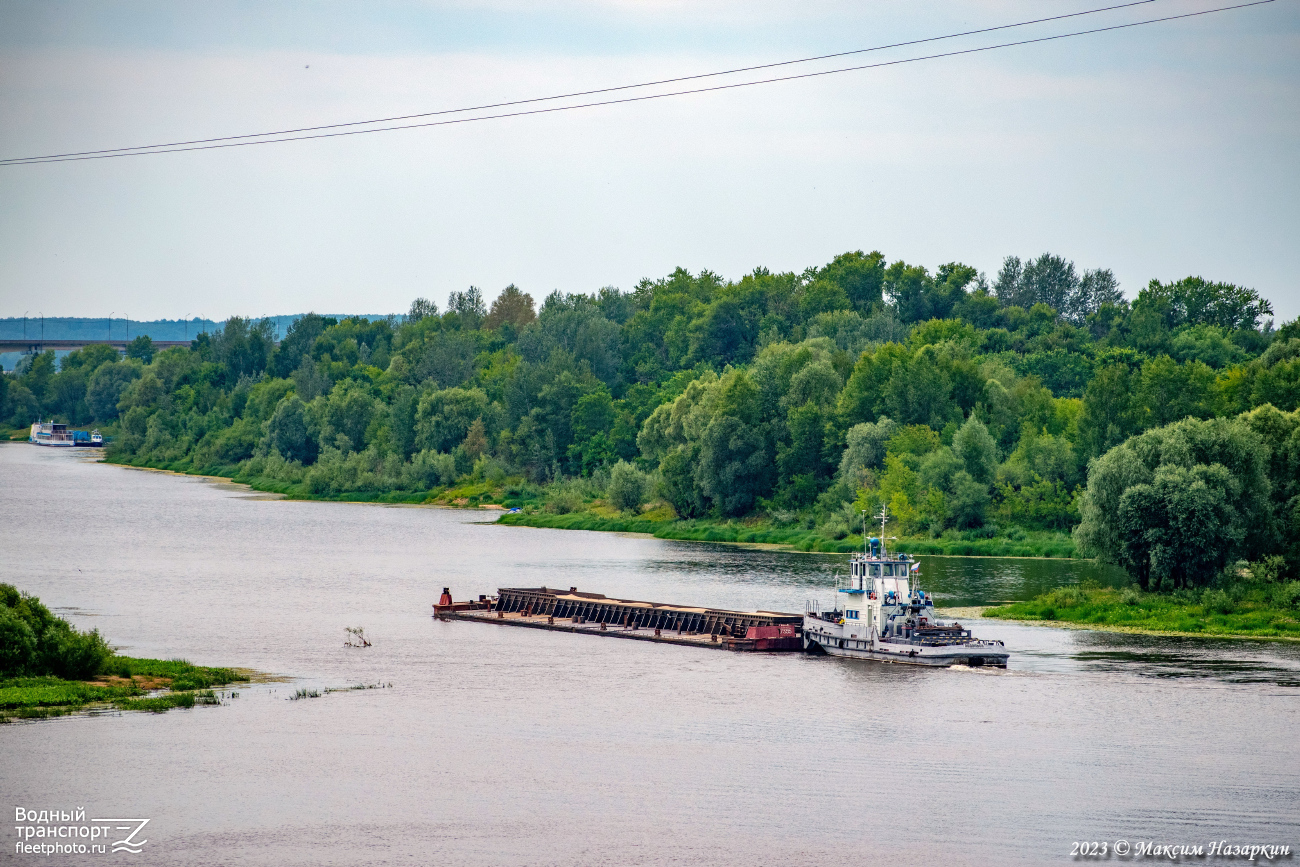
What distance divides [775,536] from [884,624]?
149ft

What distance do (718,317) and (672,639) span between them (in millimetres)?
102484

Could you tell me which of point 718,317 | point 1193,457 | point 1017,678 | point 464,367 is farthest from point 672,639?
point 464,367

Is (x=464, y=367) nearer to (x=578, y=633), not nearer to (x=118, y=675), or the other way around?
(x=578, y=633)

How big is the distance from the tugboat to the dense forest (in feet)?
45.1

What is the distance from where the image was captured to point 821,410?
104875 mm

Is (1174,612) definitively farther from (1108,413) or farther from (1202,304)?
(1202,304)

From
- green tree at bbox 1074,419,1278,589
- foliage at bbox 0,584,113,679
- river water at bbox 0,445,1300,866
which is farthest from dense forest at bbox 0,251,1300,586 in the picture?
foliage at bbox 0,584,113,679

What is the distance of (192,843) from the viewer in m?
28.2

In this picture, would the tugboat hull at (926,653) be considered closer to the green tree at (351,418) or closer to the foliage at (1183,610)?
the foliage at (1183,610)

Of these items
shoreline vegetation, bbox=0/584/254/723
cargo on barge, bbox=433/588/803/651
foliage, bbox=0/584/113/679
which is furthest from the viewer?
cargo on barge, bbox=433/588/803/651

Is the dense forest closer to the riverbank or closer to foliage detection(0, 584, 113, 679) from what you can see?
the riverbank

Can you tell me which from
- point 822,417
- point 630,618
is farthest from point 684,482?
point 630,618

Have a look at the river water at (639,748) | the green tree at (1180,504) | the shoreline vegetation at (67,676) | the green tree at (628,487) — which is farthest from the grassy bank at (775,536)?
the shoreline vegetation at (67,676)

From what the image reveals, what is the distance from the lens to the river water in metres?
29.0
